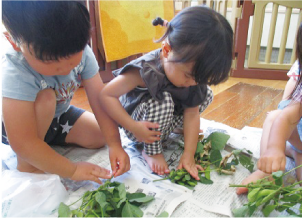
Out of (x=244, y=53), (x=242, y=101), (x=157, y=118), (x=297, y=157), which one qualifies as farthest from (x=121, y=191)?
(x=244, y=53)

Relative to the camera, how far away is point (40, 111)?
638mm

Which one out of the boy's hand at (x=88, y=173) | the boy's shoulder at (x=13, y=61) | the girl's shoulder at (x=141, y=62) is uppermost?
the boy's shoulder at (x=13, y=61)

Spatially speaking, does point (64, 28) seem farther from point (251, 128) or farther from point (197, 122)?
point (251, 128)

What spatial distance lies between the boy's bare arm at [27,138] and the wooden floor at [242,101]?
0.65 metres

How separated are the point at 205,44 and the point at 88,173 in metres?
0.42

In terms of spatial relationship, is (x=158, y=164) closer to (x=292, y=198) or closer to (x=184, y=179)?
(x=184, y=179)

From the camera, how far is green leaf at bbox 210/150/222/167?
77cm

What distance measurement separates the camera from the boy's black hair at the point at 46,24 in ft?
1.42

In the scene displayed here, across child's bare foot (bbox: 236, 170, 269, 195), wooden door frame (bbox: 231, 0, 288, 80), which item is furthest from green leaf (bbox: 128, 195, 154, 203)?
wooden door frame (bbox: 231, 0, 288, 80)

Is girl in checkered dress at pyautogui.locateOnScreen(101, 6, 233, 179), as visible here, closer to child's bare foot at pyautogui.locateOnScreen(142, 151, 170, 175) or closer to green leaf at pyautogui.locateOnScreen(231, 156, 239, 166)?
child's bare foot at pyautogui.locateOnScreen(142, 151, 170, 175)

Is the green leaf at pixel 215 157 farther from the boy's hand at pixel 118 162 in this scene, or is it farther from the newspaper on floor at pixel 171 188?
the boy's hand at pixel 118 162

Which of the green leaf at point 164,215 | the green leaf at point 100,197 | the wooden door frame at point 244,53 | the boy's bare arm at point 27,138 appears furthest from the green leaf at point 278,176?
the wooden door frame at point 244,53

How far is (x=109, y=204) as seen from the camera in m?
0.57

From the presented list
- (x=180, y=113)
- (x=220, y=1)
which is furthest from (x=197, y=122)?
(x=220, y=1)
